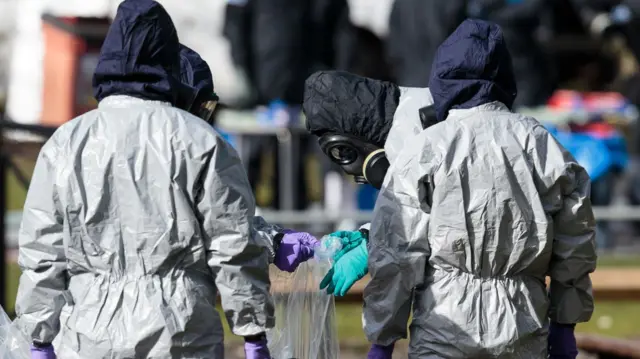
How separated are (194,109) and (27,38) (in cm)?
865

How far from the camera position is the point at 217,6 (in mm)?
13953

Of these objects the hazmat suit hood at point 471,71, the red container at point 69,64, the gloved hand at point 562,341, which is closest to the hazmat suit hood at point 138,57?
the hazmat suit hood at point 471,71

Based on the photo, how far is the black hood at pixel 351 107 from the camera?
17.4 feet

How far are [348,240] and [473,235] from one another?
2.42 ft

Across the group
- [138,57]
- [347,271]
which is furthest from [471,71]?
[138,57]

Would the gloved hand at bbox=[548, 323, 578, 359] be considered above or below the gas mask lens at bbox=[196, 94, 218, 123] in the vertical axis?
below

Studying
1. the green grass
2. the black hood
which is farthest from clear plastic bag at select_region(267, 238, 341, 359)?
the green grass

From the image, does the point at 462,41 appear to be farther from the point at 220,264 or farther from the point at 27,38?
the point at 27,38

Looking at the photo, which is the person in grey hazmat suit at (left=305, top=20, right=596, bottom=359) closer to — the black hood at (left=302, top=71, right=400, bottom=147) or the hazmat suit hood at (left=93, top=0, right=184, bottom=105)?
the black hood at (left=302, top=71, right=400, bottom=147)

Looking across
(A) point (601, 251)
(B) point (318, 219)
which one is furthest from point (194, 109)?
(A) point (601, 251)

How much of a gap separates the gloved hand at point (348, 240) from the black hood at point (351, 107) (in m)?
0.37

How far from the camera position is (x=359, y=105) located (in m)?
5.33

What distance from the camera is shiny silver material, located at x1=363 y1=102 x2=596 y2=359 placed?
4480 millimetres

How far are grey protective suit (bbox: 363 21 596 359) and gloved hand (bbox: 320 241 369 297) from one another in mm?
335
